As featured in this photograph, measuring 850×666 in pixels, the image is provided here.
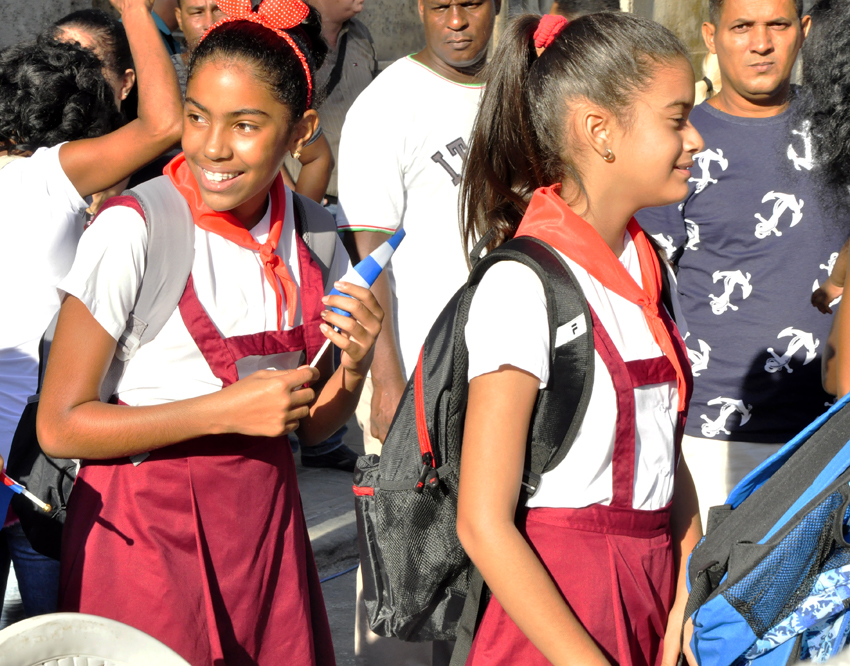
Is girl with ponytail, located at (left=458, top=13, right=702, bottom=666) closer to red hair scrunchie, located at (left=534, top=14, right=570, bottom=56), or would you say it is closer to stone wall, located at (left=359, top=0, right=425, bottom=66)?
red hair scrunchie, located at (left=534, top=14, right=570, bottom=56)

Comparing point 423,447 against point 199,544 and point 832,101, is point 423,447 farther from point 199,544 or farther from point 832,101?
point 832,101

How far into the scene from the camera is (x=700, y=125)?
2.92 metres

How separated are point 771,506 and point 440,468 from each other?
52 cm

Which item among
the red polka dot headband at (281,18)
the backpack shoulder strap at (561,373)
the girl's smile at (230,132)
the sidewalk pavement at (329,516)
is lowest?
the sidewalk pavement at (329,516)

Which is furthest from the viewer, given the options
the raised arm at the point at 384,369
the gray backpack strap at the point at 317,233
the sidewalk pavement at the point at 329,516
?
the sidewalk pavement at the point at 329,516

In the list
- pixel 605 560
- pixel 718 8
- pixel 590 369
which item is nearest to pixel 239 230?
pixel 590 369

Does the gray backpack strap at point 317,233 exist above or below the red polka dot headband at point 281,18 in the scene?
below

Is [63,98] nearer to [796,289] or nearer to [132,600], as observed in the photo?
[132,600]

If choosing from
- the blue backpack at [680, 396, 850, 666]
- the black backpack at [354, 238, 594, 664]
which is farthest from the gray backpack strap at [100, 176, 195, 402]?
the blue backpack at [680, 396, 850, 666]

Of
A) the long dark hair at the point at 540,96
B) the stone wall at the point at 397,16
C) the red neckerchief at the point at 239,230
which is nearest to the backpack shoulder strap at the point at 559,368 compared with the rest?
the long dark hair at the point at 540,96

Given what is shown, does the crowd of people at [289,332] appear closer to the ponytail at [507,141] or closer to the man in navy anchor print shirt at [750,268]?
the ponytail at [507,141]

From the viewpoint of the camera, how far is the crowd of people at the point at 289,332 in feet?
4.95

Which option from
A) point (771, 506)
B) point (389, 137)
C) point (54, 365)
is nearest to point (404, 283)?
→ point (389, 137)

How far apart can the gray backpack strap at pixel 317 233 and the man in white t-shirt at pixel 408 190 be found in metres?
0.87
